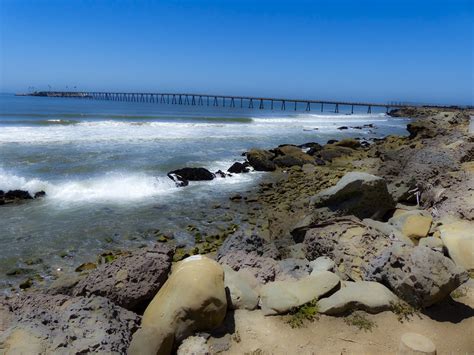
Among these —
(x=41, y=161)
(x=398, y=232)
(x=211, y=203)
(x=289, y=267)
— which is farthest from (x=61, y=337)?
(x=41, y=161)

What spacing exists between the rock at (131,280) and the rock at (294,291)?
1370 mm

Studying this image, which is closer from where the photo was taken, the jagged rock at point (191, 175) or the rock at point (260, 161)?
the jagged rock at point (191, 175)

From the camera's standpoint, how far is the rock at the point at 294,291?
4.78m

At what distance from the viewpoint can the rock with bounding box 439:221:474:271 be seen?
5.78 meters

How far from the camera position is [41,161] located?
17547mm

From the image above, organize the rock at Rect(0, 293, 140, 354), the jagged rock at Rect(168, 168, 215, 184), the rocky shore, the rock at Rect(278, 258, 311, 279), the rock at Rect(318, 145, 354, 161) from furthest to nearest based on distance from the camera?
the rock at Rect(318, 145, 354, 161) → the jagged rock at Rect(168, 168, 215, 184) → the rock at Rect(278, 258, 311, 279) → the rocky shore → the rock at Rect(0, 293, 140, 354)

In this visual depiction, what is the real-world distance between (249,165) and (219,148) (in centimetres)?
633

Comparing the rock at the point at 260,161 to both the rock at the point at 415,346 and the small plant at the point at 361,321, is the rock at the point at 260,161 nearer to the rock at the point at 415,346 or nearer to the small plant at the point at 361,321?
the small plant at the point at 361,321

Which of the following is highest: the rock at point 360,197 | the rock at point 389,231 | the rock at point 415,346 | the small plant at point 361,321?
the rock at point 360,197

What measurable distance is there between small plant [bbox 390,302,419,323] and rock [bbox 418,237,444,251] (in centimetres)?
166

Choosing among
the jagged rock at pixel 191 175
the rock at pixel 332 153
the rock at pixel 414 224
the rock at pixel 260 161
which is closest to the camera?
the rock at pixel 414 224

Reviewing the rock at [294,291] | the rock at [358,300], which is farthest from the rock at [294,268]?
the rock at [358,300]

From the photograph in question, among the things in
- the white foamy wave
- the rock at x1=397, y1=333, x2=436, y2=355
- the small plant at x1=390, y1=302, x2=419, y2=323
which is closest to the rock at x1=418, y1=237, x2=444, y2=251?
the small plant at x1=390, y1=302, x2=419, y2=323

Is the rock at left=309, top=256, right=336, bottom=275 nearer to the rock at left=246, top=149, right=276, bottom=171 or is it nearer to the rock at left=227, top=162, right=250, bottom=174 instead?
the rock at left=227, top=162, right=250, bottom=174
